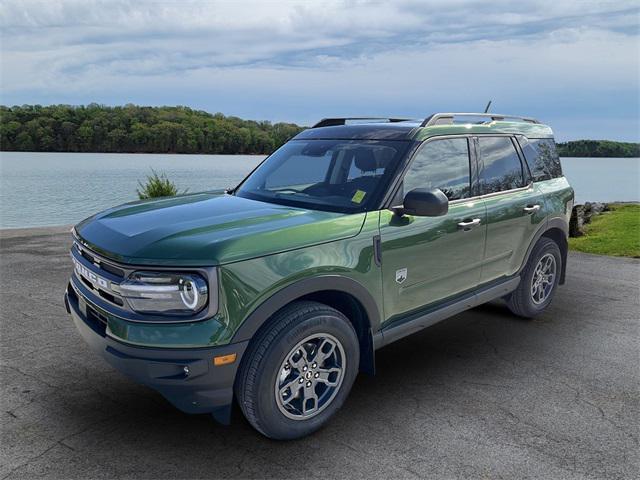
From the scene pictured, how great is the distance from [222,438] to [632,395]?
298cm

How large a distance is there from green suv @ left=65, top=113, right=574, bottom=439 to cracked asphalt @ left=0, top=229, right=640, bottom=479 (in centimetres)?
28

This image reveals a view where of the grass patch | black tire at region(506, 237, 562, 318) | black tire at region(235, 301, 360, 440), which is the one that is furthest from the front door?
the grass patch

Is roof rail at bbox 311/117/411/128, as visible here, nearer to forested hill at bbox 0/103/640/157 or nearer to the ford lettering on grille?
the ford lettering on grille

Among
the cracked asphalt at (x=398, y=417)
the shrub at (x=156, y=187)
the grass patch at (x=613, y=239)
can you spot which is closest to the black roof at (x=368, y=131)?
the cracked asphalt at (x=398, y=417)

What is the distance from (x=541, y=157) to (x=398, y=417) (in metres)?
3.33

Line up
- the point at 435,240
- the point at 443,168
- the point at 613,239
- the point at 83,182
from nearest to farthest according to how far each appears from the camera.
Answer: the point at 435,240 < the point at 443,168 < the point at 613,239 < the point at 83,182

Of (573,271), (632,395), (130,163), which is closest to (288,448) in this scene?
(632,395)

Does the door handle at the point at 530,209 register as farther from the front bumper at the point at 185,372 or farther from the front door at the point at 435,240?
the front bumper at the point at 185,372

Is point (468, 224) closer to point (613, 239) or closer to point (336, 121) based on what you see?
point (336, 121)

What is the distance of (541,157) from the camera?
212 inches

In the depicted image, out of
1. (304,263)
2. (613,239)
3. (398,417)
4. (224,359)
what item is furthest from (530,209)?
(613,239)

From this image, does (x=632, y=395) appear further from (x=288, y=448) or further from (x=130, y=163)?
(x=130, y=163)

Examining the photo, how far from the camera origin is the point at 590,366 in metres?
4.35

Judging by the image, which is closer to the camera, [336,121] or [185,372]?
[185,372]
